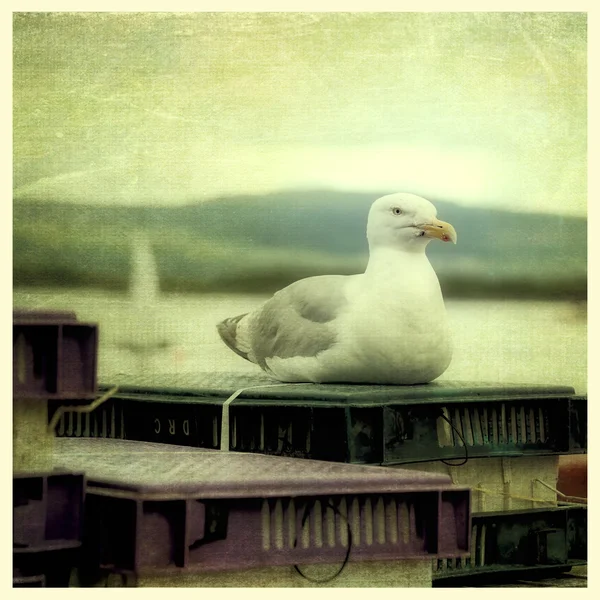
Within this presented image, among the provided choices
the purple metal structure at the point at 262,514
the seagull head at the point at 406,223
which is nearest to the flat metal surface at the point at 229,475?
the purple metal structure at the point at 262,514

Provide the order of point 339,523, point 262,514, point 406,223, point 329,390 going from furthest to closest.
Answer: point 406,223
point 329,390
point 339,523
point 262,514

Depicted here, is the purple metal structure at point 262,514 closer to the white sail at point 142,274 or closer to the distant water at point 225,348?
the distant water at point 225,348

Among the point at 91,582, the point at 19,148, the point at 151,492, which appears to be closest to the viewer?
the point at 151,492

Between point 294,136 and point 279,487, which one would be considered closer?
point 279,487

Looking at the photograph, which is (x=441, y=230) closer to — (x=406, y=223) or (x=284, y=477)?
(x=406, y=223)

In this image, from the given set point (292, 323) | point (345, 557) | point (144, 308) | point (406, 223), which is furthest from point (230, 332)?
point (345, 557)

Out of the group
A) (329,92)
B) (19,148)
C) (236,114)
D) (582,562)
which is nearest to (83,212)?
(19,148)

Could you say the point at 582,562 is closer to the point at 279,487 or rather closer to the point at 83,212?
the point at 279,487
